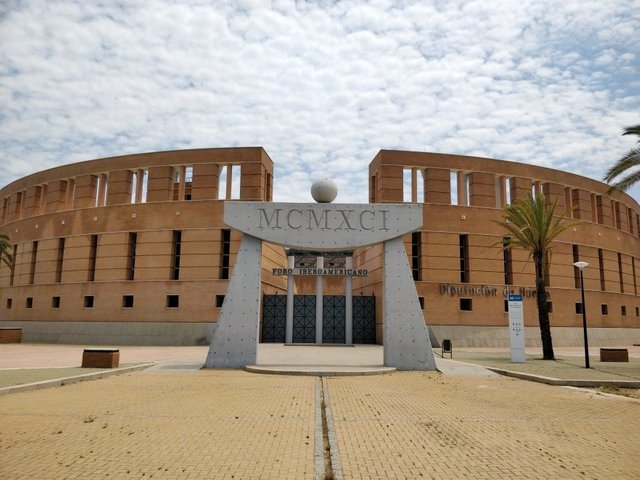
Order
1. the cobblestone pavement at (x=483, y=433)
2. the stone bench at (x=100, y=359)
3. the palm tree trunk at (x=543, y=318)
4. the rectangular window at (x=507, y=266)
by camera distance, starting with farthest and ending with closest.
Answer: the rectangular window at (x=507, y=266), the palm tree trunk at (x=543, y=318), the stone bench at (x=100, y=359), the cobblestone pavement at (x=483, y=433)

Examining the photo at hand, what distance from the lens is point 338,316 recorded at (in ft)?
117

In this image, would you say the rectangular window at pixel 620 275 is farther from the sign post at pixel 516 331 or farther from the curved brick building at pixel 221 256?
the sign post at pixel 516 331

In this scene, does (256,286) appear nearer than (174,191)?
Yes

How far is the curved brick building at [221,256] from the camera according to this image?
33844 mm

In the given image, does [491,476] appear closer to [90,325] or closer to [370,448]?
[370,448]

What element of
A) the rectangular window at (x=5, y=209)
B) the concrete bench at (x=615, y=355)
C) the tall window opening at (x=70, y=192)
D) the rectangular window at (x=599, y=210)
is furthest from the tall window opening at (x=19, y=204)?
the rectangular window at (x=599, y=210)

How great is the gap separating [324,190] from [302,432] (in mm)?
11214

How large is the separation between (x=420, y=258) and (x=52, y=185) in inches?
1242

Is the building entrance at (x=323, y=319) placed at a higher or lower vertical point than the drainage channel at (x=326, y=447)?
higher

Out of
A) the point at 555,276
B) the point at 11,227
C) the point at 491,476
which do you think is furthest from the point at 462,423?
the point at 11,227

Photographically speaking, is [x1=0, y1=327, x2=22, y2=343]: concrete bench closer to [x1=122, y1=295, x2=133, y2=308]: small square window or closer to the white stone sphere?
[x1=122, y1=295, x2=133, y2=308]: small square window

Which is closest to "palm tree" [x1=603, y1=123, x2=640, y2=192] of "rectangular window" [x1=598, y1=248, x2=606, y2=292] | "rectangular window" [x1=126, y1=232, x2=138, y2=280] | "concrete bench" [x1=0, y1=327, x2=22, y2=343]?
"rectangular window" [x1=598, y1=248, x2=606, y2=292]

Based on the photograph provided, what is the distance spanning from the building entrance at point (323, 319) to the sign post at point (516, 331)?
14.9 m

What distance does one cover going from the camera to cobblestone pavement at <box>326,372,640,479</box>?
609cm
